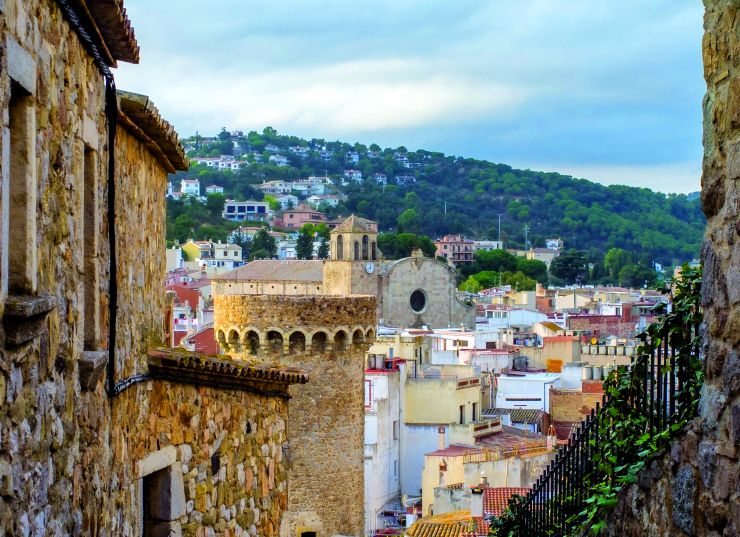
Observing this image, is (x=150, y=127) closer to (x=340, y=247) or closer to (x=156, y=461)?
(x=156, y=461)

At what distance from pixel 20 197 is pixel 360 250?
8656cm

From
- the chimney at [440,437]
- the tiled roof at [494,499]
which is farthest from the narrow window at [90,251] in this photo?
the chimney at [440,437]

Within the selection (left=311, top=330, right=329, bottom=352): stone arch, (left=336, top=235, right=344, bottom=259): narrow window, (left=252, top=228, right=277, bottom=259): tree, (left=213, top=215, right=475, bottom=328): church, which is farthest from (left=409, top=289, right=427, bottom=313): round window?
(left=311, top=330, right=329, bottom=352): stone arch

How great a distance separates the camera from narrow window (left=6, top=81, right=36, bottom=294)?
516 cm

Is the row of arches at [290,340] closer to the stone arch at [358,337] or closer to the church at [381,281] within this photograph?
the stone arch at [358,337]

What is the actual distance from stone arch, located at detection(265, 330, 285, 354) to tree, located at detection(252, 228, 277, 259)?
127m

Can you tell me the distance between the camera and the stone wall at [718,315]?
5449 millimetres

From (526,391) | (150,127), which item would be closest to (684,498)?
(150,127)

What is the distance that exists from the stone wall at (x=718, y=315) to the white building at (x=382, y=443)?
35626 millimetres

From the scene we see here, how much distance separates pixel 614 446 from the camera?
301 inches

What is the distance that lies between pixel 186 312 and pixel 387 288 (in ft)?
79.1

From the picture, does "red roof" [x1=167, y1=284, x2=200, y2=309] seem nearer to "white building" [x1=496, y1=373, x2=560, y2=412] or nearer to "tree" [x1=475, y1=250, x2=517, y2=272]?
"white building" [x1=496, y1=373, x2=560, y2=412]

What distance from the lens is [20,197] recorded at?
5.20 m

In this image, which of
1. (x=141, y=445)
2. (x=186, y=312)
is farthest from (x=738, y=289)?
(x=186, y=312)
